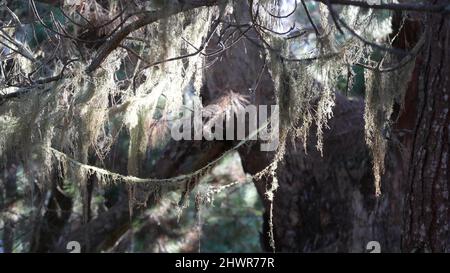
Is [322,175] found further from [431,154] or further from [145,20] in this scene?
[145,20]

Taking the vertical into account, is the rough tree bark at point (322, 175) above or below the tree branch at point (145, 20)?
below

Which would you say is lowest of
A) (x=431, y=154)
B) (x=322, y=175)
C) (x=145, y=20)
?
(x=322, y=175)

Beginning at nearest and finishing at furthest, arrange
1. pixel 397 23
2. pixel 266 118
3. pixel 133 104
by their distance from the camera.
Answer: pixel 133 104 → pixel 397 23 → pixel 266 118

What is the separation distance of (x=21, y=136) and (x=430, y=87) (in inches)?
76.8

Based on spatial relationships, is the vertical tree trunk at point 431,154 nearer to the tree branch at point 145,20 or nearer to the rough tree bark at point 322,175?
the tree branch at point 145,20

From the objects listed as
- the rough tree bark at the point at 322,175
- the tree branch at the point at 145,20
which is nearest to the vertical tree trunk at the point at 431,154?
the tree branch at the point at 145,20

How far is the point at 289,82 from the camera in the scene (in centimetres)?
319

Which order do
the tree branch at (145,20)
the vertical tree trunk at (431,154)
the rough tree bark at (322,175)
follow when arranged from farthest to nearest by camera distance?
the rough tree bark at (322,175) → the vertical tree trunk at (431,154) → the tree branch at (145,20)

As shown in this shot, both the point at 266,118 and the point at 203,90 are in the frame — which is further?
the point at 203,90

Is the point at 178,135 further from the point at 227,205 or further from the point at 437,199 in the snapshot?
the point at 227,205

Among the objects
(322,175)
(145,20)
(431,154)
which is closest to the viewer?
(145,20)

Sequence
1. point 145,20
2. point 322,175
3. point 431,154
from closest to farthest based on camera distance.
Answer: point 145,20 → point 431,154 → point 322,175

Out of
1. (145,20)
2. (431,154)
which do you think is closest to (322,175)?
(431,154)
